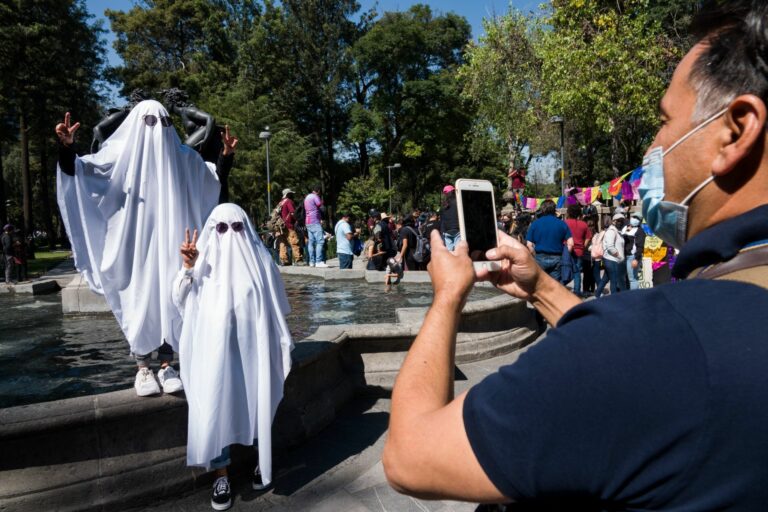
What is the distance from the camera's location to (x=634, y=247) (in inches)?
437

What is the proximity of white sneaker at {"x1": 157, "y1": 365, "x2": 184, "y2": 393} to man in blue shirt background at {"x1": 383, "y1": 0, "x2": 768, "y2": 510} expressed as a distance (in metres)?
3.06

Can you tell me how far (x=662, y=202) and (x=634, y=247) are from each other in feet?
35.1

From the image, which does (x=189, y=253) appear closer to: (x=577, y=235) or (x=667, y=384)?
(x=667, y=384)

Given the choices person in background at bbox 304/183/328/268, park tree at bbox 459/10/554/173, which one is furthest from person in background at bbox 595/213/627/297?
park tree at bbox 459/10/554/173

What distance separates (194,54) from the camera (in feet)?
130

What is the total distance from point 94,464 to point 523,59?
3133 cm

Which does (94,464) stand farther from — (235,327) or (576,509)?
(576,509)

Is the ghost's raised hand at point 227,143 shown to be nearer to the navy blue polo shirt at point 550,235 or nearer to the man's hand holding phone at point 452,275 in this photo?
the man's hand holding phone at point 452,275

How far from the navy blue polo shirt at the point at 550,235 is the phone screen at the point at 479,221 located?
791 cm

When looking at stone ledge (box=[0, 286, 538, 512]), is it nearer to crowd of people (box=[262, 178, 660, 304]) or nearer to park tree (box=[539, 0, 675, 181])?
crowd of people (box=[262, 178, 660, 304])

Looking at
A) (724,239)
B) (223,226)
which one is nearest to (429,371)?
(724,239)

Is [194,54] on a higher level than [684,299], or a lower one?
higher

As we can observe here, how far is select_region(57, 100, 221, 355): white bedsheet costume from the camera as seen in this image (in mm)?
4375

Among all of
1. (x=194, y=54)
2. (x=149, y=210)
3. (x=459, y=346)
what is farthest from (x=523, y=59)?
(x=149, y=210)
